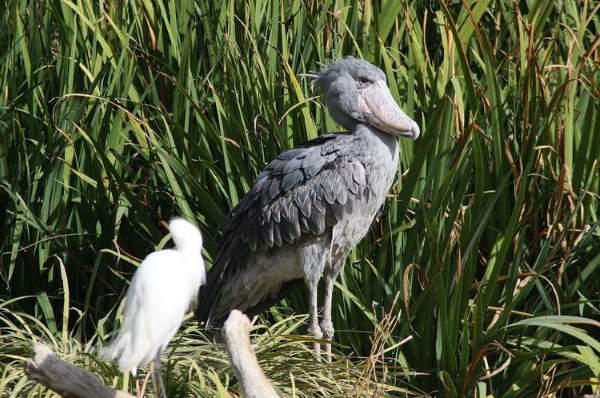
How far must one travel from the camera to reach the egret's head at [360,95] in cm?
439

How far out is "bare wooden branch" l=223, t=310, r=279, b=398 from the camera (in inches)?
126

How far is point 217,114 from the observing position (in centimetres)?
498

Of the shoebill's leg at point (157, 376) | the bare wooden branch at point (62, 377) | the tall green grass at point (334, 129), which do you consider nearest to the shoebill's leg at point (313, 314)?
the tall green grass at point (334, 129)

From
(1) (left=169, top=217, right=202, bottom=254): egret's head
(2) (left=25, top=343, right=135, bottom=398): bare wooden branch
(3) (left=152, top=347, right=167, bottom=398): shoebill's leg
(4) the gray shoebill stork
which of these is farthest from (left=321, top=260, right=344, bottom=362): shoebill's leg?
(2) (left=25, top=343, right=135, bottom=398): bare wooden branch

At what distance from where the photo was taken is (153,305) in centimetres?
332

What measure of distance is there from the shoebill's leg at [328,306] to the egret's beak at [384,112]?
1.76ft

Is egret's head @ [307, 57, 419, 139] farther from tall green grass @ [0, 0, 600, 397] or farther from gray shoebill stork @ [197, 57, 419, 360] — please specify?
tall green grass @ [0, 0, 600, 397]

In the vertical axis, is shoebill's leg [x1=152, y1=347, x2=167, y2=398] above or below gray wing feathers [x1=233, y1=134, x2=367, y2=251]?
below

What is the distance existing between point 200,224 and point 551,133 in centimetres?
144

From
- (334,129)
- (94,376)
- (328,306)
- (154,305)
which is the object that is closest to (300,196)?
(328,306)

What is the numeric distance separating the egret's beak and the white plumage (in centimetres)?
120

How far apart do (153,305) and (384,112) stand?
56.3 inches

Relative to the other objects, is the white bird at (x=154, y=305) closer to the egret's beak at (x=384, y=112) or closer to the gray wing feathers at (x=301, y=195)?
the gray wing feathers at (x=301, y=195)

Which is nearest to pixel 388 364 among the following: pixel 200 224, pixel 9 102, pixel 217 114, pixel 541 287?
pixel 541 287
